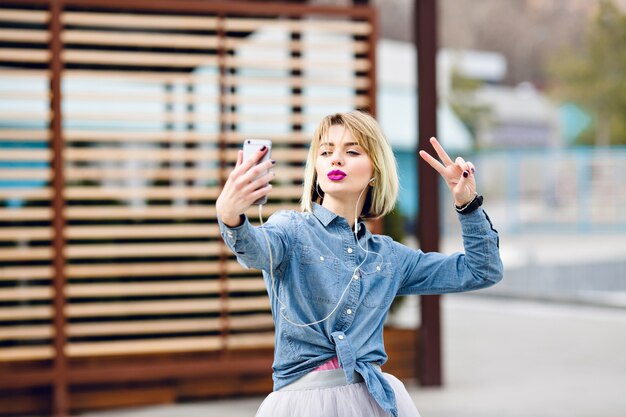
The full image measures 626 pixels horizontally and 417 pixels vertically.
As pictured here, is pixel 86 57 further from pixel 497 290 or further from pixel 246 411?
pixel 497 290

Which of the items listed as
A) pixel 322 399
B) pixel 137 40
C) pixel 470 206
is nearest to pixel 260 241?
pixel 322 399

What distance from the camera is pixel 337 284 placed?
282 cm

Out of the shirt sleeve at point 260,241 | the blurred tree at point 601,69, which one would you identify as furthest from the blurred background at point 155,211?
the blurred tree at point 601,69

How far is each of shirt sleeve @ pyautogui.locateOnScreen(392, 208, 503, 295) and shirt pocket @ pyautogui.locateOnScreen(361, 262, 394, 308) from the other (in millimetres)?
74

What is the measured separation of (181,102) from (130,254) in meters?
0.99

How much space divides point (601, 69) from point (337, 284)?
113 feet

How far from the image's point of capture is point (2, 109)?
6531 millimetres

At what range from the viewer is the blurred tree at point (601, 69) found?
34125mm

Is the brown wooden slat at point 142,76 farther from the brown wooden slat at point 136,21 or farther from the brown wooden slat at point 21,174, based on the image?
the brown wooden slat at point 21,174

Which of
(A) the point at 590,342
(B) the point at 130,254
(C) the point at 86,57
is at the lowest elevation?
(A) the point at 590,342

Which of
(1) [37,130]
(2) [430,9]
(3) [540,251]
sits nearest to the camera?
(1) [37,130]

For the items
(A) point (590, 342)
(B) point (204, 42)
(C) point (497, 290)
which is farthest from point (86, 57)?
(C) point (497, 290)

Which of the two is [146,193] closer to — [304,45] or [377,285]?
[304,45]

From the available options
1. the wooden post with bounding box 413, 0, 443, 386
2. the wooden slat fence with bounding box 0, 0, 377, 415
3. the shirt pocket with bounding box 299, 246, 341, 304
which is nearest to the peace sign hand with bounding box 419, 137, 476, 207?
the shirt pocket with bounding box 299, 246, 341, 304
